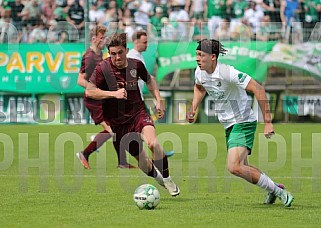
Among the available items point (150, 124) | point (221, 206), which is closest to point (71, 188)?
point (150, 124)

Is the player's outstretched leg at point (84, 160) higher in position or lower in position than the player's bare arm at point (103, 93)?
lower

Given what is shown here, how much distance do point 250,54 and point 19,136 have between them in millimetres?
7057

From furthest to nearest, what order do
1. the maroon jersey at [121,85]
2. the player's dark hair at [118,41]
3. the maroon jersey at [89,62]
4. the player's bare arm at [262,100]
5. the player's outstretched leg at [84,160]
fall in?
1. the maroon jersey at [89,62]
2. the player's outstretched leg at [84,160]
3. the maroon jersey at [121,85]
4. the player's dark hair at [118,41]
5. the player's bare arm at [262,100]

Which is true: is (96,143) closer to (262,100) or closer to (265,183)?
(265,183)

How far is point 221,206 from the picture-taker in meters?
9.38

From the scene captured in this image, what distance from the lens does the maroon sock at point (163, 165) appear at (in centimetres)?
1014

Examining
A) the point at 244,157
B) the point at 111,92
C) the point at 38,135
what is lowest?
the point at 38,135

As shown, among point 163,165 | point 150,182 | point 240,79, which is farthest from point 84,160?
point 240,79

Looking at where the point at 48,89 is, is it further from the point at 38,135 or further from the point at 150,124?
the point at 150,124

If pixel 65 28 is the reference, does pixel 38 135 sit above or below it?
below

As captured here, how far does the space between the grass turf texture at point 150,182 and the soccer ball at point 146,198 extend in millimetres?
102

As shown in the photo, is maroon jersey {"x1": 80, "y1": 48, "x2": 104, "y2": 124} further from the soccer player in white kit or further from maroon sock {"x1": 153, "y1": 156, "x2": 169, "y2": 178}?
the soccer player in white kit

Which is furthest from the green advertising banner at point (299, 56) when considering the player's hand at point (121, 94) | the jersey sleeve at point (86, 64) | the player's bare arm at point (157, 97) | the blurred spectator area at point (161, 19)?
the player's hand at point (121, 94)

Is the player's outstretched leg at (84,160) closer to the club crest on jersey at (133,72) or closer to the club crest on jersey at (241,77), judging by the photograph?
the club crest on jersey at (133,72)
